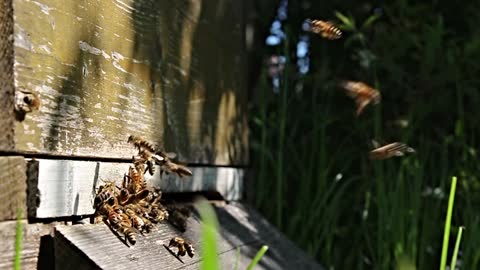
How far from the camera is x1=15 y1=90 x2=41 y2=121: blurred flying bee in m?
1.58

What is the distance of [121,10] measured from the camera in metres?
2.10

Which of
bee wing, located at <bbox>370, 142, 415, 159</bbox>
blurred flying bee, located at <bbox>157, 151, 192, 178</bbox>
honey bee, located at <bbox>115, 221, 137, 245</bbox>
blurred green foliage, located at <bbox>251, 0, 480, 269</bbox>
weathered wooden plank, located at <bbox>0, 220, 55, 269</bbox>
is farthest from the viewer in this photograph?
blurred green foliage, located at <bbox>251, 0, 480, 269</bbox>

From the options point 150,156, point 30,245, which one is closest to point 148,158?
point 150,156

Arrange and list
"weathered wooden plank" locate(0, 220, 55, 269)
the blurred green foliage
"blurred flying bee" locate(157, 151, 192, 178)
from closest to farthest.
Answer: "weathered wooden plank" locate(0, 220, 55, 269), "blurred flying bee" locate(157, 151, 192, 178), the blurred green foliage

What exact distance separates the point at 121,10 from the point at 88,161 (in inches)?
17.9

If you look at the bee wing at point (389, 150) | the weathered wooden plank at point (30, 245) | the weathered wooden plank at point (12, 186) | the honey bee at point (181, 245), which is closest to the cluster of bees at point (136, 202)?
the honey bee at point (181, 245)

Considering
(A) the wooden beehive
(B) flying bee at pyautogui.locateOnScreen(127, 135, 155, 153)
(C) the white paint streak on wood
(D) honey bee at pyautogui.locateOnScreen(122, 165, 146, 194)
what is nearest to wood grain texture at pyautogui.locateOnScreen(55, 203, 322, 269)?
(A) the wooden beehive

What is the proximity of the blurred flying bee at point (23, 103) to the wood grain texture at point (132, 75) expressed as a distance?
0.02 meters

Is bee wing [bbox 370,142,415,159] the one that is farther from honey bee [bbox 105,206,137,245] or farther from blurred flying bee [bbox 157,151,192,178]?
honey bee [bbox 105,206,137,245]

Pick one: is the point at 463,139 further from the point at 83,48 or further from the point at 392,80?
the point at 83,48

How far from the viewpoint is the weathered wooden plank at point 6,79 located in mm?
1581

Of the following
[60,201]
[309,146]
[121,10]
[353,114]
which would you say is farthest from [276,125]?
[60,201]

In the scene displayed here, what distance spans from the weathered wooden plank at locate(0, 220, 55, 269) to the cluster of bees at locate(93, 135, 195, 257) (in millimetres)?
224

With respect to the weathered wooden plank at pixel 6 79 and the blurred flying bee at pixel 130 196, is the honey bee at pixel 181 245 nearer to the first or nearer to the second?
the blurred flying bee at pixel 130 196
